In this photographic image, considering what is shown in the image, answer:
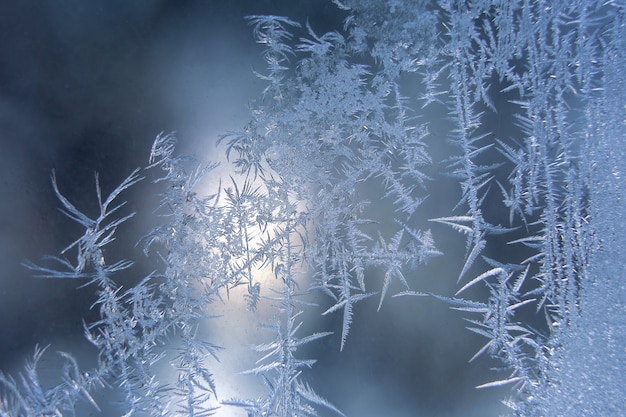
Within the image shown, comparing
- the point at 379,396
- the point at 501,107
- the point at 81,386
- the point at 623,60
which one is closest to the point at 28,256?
the point at 81,386

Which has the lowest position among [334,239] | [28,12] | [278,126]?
[334,239]

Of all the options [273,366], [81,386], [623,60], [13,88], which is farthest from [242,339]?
[623,60]

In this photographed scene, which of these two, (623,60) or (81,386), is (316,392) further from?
(623,60)

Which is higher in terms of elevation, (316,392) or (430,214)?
(430,214)

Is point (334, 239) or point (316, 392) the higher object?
point (334, 239)

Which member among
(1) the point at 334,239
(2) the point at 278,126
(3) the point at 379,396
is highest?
(2) the point at 278,126

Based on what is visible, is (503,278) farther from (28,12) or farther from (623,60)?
(28,12)
